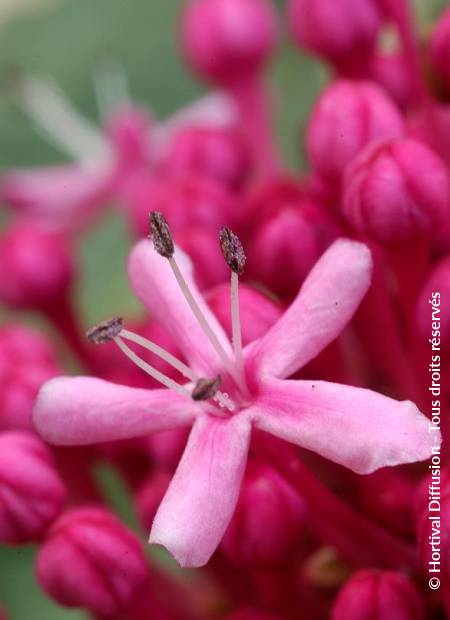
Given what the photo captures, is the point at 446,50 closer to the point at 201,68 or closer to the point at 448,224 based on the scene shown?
the point at 448,224

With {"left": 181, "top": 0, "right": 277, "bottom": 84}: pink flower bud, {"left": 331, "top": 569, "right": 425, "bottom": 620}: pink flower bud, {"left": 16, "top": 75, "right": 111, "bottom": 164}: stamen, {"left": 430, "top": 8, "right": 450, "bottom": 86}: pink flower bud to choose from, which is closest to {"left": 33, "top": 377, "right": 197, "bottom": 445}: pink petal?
{"left": 331, "top": 569, "right": 425, "bottom": 620}: pink flower bud

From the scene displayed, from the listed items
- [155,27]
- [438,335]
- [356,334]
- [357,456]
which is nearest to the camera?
[357,456]

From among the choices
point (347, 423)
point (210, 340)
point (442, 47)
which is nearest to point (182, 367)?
point (210, 340)

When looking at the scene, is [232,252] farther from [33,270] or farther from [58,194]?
[58,194]

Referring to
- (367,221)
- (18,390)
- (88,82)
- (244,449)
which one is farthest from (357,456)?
(88,82)

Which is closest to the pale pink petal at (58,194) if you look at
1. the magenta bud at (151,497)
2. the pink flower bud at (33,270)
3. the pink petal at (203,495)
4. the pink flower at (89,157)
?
the pink flower at (89,157)

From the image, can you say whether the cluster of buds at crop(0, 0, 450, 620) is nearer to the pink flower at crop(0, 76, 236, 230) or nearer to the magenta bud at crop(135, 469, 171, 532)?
the magenta bud at crop(135, 469, 171, 532)

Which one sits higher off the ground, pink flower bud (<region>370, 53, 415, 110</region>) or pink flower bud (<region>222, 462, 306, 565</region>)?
pink flower bud (<region>370, 53, 415, 110</region>)

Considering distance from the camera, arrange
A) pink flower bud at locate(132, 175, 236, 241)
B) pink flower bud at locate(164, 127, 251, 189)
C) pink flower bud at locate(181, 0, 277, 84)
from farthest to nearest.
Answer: pink flower bud at locate(181, 0, 277, 84), pink flower bud at locate(164, 127, 251, 189), pink flower bud at locate(132, 175, 236, 241)
